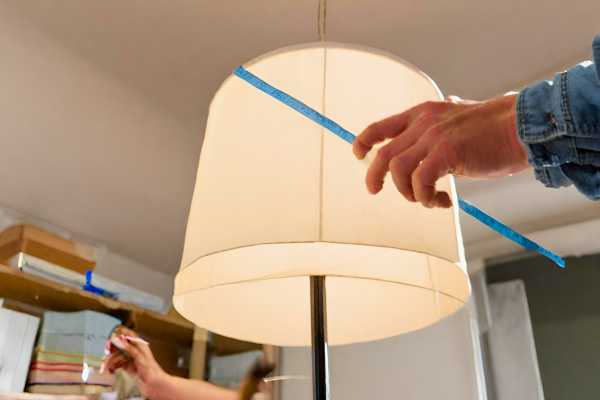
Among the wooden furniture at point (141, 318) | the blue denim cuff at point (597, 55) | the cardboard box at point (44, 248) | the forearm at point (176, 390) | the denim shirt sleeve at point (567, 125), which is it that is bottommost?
the forearm at point (176, 390)

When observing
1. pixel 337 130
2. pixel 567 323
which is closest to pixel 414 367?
pixel 567 323

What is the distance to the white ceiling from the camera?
1.35 meters

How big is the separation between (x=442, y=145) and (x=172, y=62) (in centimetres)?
107

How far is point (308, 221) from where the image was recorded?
670mm

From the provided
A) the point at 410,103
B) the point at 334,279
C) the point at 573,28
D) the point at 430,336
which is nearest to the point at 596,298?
the point at 430,336

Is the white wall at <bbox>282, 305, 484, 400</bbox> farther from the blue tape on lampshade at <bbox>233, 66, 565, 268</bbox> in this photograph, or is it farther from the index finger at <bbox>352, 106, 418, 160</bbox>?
the index finger at <bbox>352, 106, 418, 160</bbox>

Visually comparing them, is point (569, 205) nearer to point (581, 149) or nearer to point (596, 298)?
point (596, 298)

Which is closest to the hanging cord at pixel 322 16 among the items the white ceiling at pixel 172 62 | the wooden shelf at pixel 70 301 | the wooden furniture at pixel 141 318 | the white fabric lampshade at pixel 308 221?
the white ceiling at pixel 172 62

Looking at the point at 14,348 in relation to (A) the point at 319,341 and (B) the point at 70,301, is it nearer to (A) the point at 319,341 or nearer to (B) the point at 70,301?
(B) the point at 70,301

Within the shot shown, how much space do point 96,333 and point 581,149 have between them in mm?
1772

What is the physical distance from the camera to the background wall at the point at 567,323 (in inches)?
74.4

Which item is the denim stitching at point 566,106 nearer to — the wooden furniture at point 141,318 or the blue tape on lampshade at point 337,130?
the blue tape on lampshade at point 337,130

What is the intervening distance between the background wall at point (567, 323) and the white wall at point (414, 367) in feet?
0.85

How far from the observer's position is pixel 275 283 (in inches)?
38.1
